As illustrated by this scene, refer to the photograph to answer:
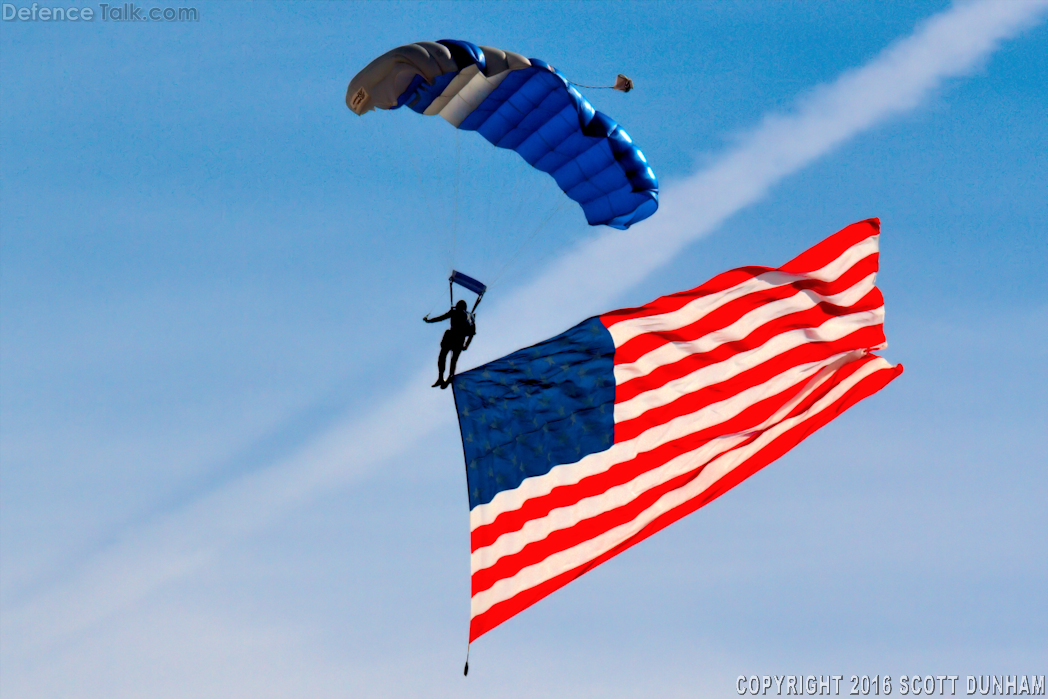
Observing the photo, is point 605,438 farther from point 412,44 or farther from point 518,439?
point 412,44

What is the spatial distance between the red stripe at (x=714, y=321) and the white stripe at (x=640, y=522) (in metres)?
1.41

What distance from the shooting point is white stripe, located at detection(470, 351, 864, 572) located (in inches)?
766

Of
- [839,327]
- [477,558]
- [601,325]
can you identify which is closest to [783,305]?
[839,327]

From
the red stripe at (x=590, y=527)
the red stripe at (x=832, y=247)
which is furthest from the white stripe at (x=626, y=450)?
the red stripe at (x=832, y=247)

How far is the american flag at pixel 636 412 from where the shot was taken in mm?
19578

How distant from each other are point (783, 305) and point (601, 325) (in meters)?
2.40

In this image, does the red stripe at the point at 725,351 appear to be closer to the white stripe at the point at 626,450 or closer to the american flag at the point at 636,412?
the american flag at the point at 636,412

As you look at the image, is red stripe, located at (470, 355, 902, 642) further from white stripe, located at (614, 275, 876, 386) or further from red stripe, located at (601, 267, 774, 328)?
red stripe, located at (601, 267, 774, 328)

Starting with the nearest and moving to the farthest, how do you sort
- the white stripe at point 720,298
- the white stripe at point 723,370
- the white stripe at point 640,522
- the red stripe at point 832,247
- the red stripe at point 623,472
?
1. the white stripe at point 640,522
2. the red stripe at point 623,472
3. the white stripe at point 720,298
4. the white stripe at point 723,370
5. the red stripe at point 832,247

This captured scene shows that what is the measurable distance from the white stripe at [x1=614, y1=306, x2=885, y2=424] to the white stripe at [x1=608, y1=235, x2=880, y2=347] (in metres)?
0.40

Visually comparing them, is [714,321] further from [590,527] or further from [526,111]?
[526,111]

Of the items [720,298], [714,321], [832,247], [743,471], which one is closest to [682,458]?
[743,471]

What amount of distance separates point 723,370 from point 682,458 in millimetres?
1236

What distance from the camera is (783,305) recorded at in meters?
20.1
